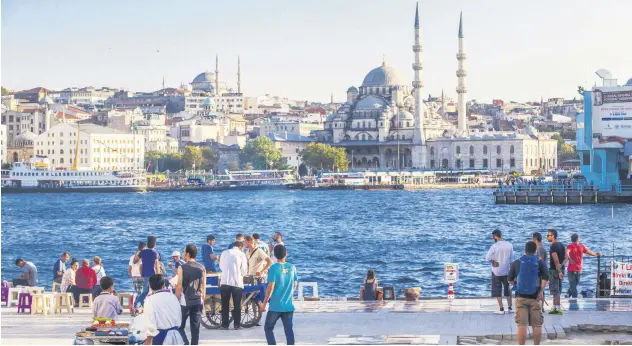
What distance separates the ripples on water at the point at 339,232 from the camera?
2139 centimetres

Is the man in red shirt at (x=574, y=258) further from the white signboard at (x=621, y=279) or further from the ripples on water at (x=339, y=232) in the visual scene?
the ripples on water at (x=339, y=232)

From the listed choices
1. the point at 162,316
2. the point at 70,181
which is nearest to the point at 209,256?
the point at 162,316

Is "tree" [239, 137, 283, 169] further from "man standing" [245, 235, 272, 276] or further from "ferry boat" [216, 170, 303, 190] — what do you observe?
"man standing" [245, 235, 272, 276]

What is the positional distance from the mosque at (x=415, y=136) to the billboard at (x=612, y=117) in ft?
147

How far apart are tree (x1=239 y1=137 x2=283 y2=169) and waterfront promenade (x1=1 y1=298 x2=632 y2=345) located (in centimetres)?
8515

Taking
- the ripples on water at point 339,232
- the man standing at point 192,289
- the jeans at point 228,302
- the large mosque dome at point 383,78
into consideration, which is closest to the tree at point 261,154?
the large mosque dome at point 383,78

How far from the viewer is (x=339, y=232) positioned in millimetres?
33969

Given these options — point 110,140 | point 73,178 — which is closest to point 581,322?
point 73,178

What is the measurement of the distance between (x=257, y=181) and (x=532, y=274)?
77429mm

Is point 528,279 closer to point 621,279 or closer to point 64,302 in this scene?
point 621,279

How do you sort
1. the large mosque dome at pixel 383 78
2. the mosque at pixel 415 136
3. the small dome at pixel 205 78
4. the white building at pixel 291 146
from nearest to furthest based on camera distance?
the mosque at pixel 415 136, the white building at pixel 291 146, the large mosque dome at pixel 383 78, the small dome at pixel 205 78

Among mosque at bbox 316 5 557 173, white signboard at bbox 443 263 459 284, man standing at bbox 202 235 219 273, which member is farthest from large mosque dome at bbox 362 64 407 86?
man standing at bbox 202 235 219 273

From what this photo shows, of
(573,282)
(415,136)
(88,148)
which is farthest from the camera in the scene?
(415,136)

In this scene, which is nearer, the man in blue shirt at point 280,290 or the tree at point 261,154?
the man in blue shirt at point 280,290
